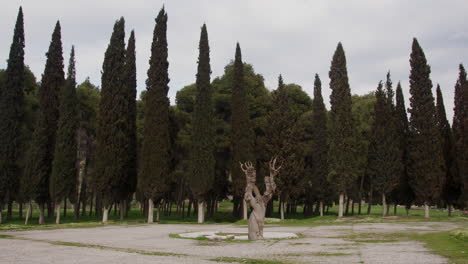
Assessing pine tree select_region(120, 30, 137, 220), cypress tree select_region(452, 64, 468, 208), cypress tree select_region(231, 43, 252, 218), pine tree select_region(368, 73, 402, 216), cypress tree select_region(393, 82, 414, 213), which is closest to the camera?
pine tree select_region(120, 30, 137, 220)

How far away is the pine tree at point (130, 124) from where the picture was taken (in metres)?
33.6

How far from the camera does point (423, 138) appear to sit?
35.6 meters

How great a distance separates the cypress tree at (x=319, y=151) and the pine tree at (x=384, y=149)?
14.8 feet

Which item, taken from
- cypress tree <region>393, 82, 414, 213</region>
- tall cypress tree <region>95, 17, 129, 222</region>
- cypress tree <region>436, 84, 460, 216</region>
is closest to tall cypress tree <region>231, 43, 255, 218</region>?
tall cypress tree <region>95, 17, 129, 222</region>

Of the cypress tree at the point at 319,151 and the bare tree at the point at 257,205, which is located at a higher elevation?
the cypress tree at the point at 319,151

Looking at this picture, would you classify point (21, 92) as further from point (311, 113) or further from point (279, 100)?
point (311, 113)

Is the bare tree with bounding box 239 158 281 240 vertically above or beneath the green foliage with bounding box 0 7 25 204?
beneath

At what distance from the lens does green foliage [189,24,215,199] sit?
32.5 m

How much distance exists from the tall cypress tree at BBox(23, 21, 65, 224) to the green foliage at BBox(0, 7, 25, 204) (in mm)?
1932

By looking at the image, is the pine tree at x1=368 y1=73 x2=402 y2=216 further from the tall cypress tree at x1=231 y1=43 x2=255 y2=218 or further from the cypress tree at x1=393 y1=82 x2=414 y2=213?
the tall cypress tree at x1=231 y1=43 x2=255 y2=218

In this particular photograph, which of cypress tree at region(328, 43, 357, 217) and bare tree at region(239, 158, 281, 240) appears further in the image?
cypress tree at region(328, 43, 357, 217)

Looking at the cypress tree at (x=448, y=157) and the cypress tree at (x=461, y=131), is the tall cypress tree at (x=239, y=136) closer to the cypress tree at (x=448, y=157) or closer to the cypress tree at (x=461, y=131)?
the cypress tree at (x=461, y=131)

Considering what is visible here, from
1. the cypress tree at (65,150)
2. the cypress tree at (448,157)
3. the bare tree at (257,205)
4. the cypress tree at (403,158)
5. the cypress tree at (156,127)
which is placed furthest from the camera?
the cypress tree at (403,158)

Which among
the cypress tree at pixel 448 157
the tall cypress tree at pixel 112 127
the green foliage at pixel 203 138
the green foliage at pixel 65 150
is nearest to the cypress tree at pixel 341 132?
the cypress tree at pixel 448 157
